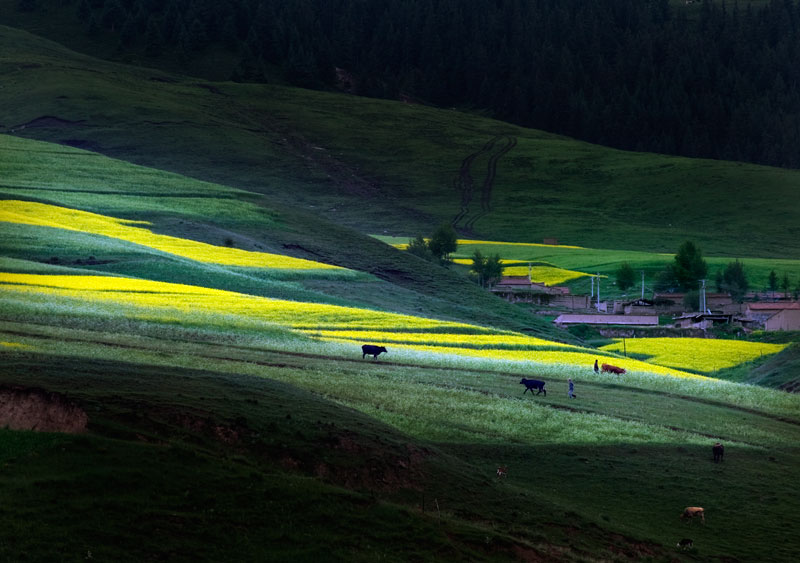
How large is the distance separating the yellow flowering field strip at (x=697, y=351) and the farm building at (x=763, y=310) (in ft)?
47.9

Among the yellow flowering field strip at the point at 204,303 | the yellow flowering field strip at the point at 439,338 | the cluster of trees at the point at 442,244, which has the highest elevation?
the cluster of trees at the point at 442,244

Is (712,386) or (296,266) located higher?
(296,266)

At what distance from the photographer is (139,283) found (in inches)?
2692

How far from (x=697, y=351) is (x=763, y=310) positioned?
26.4m

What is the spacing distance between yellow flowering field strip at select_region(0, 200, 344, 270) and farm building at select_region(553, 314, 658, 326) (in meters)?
25.9

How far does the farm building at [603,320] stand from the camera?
10200 cm

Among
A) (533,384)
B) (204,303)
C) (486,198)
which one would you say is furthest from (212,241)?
(486,198)

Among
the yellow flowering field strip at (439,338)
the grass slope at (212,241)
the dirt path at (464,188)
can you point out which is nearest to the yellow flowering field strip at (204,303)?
the yellow flowering field strip at (439,338)

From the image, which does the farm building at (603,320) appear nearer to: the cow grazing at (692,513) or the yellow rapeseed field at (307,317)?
the yellow rapeseed field at (307,317)

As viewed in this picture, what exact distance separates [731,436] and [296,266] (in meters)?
54.5

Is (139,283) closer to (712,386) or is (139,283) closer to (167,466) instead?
(712,386)

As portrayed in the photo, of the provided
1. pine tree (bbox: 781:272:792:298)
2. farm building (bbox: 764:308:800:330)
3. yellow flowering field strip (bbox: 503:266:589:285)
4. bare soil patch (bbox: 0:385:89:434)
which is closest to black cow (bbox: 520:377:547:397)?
bare soil patch (bbox: 0:385:89:434)

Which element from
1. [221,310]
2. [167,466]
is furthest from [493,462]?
[221,310]

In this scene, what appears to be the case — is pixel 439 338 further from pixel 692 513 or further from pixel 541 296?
pixel 541 296
